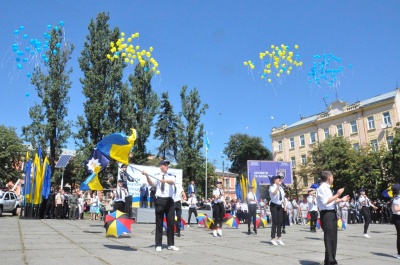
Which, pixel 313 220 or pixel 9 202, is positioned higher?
pixel 9 202

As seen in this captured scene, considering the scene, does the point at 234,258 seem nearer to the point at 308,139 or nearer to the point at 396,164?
the point at 396,164

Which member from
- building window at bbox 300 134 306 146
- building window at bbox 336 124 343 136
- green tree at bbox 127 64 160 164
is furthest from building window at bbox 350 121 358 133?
green tree at bbox 127 64 160 164

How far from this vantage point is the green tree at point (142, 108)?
35.7m

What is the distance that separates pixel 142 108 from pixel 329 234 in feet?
102

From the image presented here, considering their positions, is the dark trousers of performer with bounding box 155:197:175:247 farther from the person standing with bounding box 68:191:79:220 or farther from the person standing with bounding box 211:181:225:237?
the person standing with bounding box 68:191:79:220

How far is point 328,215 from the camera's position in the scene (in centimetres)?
644

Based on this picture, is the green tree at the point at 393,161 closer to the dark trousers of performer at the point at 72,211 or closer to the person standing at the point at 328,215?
the dark trousers of performer at the point at 72,211

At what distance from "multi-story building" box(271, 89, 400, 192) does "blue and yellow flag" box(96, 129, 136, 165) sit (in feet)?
132

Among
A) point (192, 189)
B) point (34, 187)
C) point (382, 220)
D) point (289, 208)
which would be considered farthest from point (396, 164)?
point (34, 187)

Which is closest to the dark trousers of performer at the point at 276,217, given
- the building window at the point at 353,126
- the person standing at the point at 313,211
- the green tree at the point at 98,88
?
the person standing at the point at 313,211

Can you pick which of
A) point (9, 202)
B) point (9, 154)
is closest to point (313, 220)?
point (9, 202)

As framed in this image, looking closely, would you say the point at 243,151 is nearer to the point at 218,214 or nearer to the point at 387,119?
the point at 387,119

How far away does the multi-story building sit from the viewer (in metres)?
46.7

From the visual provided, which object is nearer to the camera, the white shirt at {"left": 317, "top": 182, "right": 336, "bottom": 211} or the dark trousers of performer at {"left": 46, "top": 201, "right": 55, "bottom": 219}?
the white shirt at {"left": 317, "top": 182, "right": 336, "bottom": 211}
